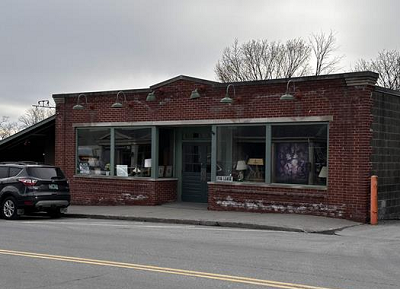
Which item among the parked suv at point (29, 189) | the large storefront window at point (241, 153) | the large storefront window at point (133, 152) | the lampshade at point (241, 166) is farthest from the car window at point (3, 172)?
the lampshade at point (241, 166)

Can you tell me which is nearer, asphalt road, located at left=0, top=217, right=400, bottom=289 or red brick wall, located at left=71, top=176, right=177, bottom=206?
asphalt road, located at left=0, top=217, right=400, bottom=289

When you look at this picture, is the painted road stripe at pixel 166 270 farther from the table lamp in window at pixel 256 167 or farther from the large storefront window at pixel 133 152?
the large storefront window at pixel 133 152

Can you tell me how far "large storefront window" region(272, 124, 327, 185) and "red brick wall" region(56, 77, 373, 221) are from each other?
1.22ft

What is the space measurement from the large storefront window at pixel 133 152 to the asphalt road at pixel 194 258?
239 inches

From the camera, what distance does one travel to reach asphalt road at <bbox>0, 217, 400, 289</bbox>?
7582mm

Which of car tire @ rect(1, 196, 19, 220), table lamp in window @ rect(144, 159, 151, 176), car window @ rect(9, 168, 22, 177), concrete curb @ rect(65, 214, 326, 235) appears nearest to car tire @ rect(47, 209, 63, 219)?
concrete curb @ rect(65, 214, 326, 235)

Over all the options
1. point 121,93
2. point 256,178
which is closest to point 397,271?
point 256,178

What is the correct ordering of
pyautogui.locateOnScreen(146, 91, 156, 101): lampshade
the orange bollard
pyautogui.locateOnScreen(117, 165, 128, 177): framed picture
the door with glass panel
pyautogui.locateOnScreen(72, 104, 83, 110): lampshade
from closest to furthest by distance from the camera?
1. the orange bollard
2. pyautogui.locateOnScreen(146, 91, 156, 101): lampshade
3. the door with glass panel
4. pyautogui.locateOnScreen(117, 165, 128, 177): framed picture
5. pyautogui.locateOnScreen(72, 104, 83, 110): lampshade

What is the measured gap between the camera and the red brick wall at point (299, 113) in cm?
1518

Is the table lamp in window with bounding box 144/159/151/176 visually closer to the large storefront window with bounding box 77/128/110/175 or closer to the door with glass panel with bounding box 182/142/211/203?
the door with glass panel with bounding box 182/142/211/203

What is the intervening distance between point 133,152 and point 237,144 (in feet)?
15.1

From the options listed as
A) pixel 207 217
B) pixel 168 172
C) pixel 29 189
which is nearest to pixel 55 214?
pixel 29 189

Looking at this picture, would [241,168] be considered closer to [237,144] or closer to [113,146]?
[237,144]

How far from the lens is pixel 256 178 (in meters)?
17.5
